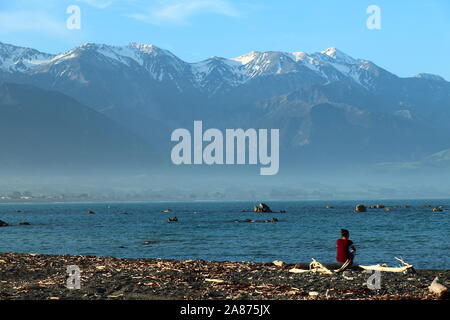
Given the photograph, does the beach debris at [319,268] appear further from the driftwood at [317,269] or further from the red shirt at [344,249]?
the red shirt at [344,249]

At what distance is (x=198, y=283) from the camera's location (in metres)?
34.2

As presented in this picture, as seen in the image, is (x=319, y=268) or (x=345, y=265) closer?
(x=345, y=265)

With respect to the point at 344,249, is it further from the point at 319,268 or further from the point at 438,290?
the point at 438,290

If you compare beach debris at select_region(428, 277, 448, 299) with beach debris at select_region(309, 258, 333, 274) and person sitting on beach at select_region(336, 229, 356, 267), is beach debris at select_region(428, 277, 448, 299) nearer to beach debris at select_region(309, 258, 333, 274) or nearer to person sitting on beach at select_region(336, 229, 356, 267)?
beach debris at select_region(309, 258, 333, 274)

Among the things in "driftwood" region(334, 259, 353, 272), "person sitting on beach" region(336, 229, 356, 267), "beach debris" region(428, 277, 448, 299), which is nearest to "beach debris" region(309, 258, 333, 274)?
"driftwood" region(334, 259, 353, 272)

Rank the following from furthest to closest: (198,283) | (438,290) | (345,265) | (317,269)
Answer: (317,269), (345,265), (198,283), (438,290)

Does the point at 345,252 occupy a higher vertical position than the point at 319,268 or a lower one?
higher

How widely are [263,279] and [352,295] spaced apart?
26.3 feet

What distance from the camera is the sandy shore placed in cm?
2936

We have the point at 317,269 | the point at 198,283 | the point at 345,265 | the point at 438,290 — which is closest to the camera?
the point at 438,290

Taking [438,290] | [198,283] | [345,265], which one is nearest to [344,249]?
[345,265]

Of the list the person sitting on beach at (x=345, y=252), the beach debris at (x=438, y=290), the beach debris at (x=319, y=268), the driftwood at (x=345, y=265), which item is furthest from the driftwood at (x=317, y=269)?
the beach debris at (x=438, y=290)

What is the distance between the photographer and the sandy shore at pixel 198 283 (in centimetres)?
2936
